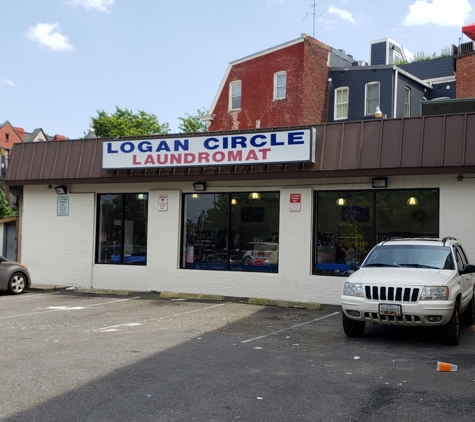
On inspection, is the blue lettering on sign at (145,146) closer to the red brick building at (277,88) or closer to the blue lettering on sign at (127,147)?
the blue lettering on sign at (127,147)

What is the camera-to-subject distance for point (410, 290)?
987cm

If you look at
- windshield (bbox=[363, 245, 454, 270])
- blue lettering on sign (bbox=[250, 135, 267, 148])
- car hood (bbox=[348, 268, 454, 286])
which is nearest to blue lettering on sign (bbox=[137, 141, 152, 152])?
blue lettering on sign (bbox=[250, 135, 267, 148])

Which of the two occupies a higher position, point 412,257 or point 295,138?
point 295,138

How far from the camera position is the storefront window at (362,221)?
15.4m

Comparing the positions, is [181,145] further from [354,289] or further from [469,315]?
[469,315]

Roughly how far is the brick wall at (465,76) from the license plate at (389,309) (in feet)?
89.3

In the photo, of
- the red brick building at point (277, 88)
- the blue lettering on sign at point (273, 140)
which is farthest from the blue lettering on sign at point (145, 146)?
the red brick building at point (277, 88)

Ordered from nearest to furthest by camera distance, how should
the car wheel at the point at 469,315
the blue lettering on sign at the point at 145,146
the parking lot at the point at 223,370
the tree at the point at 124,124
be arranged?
the parking lot at the point at 223,370 → the car wheel at the point at 469,315 → the blue lettering on sign at the point at 145,146 → the tree at the point at 124,124

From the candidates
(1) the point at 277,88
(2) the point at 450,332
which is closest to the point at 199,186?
(2) the point at 450,332

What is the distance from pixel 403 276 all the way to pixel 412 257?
1071 millimetres

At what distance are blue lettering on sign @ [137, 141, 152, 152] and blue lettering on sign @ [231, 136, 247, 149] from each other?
264 cm

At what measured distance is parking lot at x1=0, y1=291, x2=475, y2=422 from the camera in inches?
244

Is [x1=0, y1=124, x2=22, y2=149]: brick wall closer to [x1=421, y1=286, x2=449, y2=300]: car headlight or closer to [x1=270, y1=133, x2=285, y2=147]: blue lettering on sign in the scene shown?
[x1=270, y1=133, x2=285, y2=147]: blue lettering on sign

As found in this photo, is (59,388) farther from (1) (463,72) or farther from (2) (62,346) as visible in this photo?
(1) (463,72)
